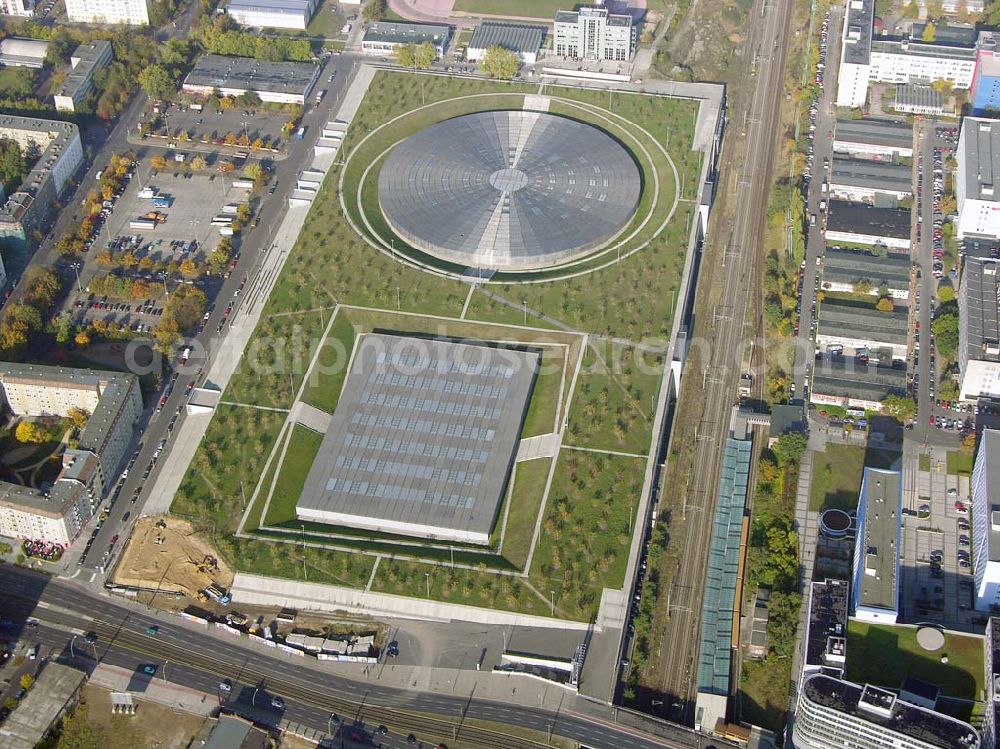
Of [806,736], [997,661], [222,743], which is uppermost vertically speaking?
[997,661]

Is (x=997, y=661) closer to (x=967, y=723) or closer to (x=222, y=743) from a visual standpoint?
(x=967, y=723)

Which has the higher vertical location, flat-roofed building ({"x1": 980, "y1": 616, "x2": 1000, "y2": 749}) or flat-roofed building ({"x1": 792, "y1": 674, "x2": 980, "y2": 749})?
flat-roofed building ({"x1": 980, "y1": 616, "x2": 1000, "y2": 749})

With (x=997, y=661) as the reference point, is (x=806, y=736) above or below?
below

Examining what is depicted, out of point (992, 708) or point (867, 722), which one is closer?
point (867, 722)

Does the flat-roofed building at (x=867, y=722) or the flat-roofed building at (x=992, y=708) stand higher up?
the flat-roofed building at (x=992, y=708)

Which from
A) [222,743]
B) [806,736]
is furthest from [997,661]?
[222,743]

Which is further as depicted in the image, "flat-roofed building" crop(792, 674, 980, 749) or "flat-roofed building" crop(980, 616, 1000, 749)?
"flat-roofed building" crop(980, 616, 1000, 749)

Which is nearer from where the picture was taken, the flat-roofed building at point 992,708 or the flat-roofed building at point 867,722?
the flat-roofed building at point 867,722

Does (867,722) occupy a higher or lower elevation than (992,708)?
lower
